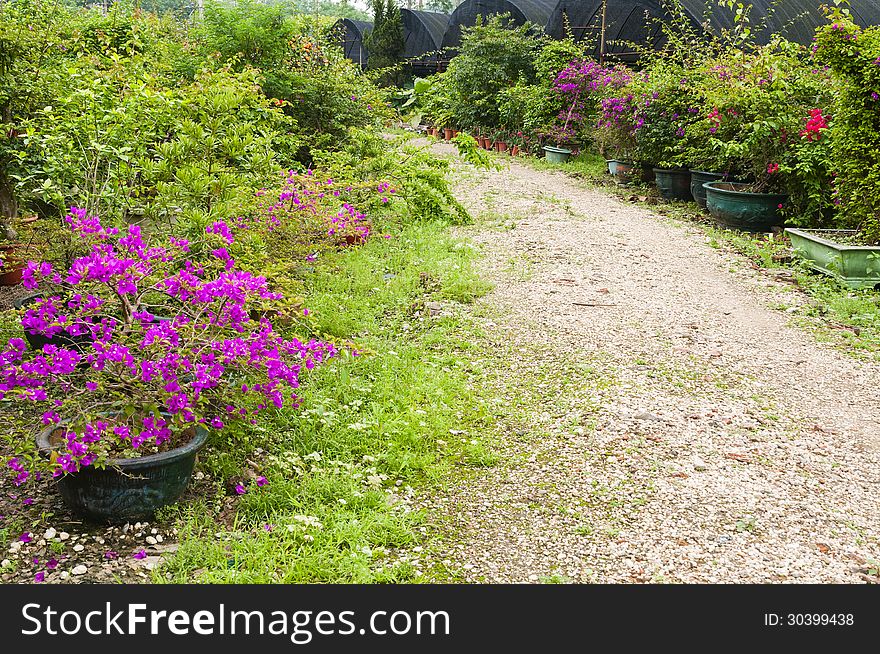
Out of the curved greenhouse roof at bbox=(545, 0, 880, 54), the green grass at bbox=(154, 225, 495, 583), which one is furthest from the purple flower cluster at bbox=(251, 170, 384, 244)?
the curved greenhouse roof at bbox=(545, 0, 880, 54)

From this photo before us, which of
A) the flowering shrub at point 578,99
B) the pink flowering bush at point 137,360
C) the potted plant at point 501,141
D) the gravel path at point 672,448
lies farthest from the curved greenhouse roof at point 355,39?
the pink flowering bush at point 137,360

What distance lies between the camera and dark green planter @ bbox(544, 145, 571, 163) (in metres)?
14.0

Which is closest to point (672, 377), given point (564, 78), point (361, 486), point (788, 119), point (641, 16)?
point (361, 486)

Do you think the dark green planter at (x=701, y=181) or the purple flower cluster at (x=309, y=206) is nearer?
the purple flower cluster at (x=309, y=206)

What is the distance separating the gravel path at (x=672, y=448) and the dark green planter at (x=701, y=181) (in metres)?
2.95

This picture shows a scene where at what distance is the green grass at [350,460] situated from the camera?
273 centimetres

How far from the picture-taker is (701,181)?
9211mm

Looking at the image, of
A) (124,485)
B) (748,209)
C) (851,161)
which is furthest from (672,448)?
(748,209)

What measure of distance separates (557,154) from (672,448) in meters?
11.2

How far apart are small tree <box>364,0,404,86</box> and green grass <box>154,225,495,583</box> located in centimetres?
1966

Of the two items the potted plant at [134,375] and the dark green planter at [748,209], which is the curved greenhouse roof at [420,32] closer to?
the dark green planter at [748,209]

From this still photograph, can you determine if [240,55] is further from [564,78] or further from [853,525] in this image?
[564,78]

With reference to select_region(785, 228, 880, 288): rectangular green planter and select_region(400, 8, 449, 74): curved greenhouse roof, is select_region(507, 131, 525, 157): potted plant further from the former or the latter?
select_region(785, 228, 880, 288): rectangular green planter

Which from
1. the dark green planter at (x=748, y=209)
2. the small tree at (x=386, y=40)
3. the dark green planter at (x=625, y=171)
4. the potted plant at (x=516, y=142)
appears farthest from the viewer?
the small tree at (x=386, y=40)
